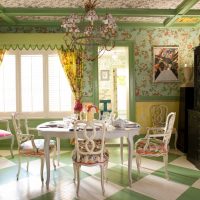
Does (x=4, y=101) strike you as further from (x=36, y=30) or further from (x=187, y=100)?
(x=187, y=100)

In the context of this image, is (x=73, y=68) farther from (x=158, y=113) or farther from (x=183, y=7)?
(x=183, y=7)

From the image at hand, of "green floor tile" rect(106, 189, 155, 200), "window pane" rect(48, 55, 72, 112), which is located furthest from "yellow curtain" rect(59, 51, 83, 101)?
"green floor tile" rect(106, 189, 155, 200)

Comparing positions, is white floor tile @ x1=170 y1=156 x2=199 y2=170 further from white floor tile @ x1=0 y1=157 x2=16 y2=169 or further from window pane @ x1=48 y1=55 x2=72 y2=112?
white floor tile @ x1=0 y1=157 x2=16 y2=169

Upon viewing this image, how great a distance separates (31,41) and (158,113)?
3349 mm

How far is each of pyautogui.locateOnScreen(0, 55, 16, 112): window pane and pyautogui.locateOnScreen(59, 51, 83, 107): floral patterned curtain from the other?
3.88ft

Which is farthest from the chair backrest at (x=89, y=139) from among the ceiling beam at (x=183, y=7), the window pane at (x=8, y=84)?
the window pane at (x=8, y=84)

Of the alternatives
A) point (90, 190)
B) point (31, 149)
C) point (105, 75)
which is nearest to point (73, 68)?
point (31, 149)

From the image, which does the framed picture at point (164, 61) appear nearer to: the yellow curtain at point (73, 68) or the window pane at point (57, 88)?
the yellow curtain at point (73, 68)

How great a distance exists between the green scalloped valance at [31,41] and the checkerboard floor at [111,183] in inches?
100

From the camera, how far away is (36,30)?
6266 millimetres

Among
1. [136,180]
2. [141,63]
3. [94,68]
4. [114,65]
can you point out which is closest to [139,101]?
[141,63]

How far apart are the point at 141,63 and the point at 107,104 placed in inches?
129

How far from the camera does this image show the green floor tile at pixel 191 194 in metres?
3.36

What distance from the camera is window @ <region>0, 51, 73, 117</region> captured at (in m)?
6.22
